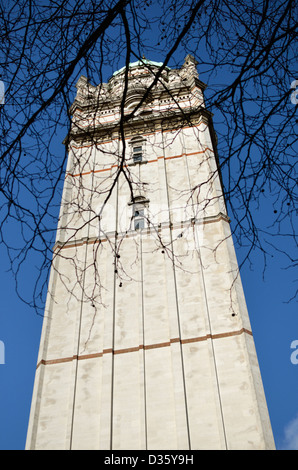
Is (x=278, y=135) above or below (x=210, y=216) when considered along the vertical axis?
below

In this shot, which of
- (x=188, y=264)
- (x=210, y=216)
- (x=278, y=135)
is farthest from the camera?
(x=210, y=216)

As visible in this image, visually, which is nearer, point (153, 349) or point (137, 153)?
point (153, 349)

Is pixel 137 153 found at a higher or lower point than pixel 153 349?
higher

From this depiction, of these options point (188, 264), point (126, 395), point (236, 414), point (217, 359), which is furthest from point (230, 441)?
point (188, 264)

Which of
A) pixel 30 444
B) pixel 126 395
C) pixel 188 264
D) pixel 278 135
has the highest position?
pixel 188 264

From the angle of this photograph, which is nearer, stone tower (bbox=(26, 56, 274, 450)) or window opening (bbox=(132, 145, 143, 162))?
stone tower (bbox=(26, 56, 274, 450))

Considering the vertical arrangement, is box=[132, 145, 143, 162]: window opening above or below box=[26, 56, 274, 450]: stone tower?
above

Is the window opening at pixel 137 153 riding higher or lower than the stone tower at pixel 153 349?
higher

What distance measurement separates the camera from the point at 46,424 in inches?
442

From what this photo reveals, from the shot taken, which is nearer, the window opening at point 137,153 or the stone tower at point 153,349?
the stone tower at point 153,349

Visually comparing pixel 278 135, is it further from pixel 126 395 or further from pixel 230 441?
pixel 126 395

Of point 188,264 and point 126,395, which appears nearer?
point 126,395
